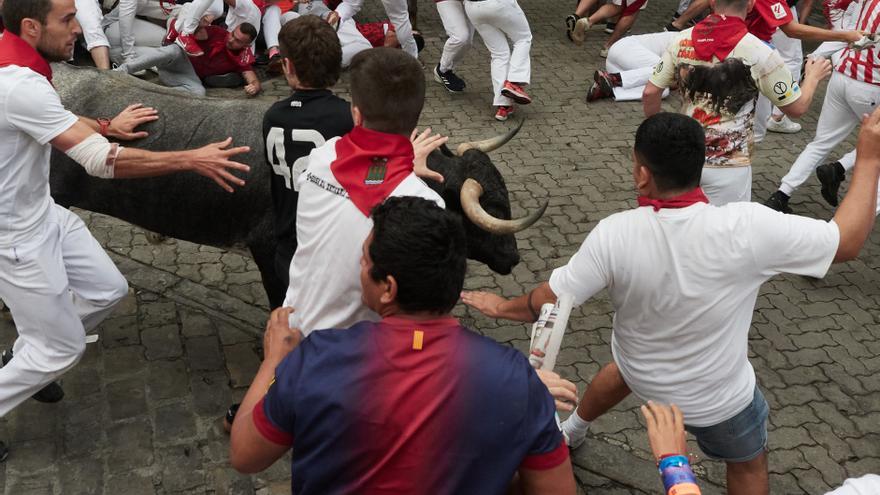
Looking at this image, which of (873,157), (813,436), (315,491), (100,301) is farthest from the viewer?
(813,436)

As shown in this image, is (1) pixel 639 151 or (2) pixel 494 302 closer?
(1) pixel 639 151

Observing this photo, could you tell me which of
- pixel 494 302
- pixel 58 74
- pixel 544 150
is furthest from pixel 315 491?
pixel 544 150

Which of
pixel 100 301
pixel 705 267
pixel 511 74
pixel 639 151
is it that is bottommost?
pixel 511 74

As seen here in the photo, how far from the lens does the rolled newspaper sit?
2.72 meters

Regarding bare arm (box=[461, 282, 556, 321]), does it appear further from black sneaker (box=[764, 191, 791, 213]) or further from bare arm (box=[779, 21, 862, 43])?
black sneaker (box=[764, 191, 791, 213])

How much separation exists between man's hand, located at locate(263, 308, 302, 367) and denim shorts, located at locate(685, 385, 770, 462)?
182 centimetres

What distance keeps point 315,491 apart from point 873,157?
2276 mm

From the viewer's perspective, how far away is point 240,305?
551cm

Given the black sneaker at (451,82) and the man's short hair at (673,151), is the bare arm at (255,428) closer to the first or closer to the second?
the man's short hair at (673,151)

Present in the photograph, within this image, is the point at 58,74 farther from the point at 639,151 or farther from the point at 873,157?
the point at 873,157

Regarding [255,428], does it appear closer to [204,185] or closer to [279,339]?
[279,339]

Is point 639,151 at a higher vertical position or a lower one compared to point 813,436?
higher

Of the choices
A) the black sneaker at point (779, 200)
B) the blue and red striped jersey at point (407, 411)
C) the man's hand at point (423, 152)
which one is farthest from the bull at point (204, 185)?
the black sneaker at point (779, 200)

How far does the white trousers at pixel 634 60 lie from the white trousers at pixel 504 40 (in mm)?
1280
